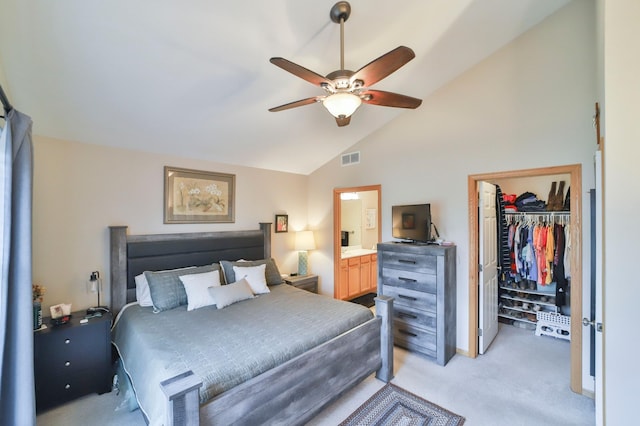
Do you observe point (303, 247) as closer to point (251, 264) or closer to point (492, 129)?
point (251, 264)

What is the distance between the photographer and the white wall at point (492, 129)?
8.29ft

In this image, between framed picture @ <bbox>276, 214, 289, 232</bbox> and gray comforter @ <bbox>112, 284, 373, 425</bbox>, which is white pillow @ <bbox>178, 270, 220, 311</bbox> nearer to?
gray comforter @ <bbox>112, 284, 373, 425</bbox>

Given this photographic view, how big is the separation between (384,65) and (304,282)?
3.35 m

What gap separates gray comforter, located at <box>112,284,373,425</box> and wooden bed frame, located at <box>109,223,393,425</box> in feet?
0.26

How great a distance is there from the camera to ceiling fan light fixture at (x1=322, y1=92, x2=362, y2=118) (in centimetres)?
184

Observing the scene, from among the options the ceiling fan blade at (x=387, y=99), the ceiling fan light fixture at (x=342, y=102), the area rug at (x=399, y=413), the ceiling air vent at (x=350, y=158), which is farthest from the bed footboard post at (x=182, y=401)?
the ceiling air vent at (x=350, y=158)

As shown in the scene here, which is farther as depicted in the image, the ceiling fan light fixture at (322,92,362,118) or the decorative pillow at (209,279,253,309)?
the decorative pillow at (209,279,253,309)

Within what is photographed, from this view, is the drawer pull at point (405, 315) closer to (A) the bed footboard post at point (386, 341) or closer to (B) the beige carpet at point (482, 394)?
(B) the beige carpet at point (482, 394)

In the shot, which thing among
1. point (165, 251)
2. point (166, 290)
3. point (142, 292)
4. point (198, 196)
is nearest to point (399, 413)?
point (166, 290)

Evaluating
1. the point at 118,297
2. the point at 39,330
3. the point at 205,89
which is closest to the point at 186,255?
the point at 118,297

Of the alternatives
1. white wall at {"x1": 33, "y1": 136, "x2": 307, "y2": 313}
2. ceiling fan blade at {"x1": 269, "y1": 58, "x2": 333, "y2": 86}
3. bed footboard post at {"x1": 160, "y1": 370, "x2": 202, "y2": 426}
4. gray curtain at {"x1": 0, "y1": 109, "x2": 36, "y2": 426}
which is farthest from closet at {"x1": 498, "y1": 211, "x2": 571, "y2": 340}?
gray curtain at {"x1": 0, "y1": 109, "x2": 36, "y2": 426}

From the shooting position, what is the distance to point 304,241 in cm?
462

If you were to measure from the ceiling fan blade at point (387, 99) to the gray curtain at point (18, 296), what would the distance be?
2172 millimetres

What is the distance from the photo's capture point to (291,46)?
7.61 feet
